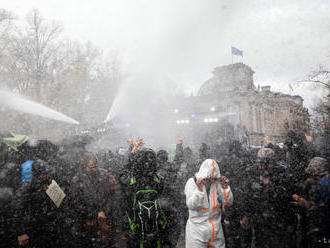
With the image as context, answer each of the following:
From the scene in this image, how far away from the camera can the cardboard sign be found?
3.47 metres

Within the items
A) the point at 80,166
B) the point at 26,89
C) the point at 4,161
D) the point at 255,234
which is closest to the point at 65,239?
the point at 80,166

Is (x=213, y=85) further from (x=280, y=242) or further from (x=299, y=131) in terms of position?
(x=280, y=242)

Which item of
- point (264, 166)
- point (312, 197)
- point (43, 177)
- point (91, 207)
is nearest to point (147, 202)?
point (91, 207)

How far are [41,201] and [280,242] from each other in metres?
3.79

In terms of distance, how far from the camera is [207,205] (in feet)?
10.6

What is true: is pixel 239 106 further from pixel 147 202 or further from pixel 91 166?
pixel 147 202

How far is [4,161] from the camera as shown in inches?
145

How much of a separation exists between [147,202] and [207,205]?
85 centimetres

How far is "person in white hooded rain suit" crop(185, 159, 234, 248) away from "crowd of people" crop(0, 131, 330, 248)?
0.04ft

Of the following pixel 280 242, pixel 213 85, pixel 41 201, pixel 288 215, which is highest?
pixel 213 85

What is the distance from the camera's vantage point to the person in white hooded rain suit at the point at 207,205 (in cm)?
318

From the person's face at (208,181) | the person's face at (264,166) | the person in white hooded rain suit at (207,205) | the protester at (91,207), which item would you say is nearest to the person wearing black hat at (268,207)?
the person's face at (264,166)

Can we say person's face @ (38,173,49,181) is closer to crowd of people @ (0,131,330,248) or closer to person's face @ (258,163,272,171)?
crowd of people @ (0,131,330,248)

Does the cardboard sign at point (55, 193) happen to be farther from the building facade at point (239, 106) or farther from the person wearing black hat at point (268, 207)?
the building facade at point (239, 106)
